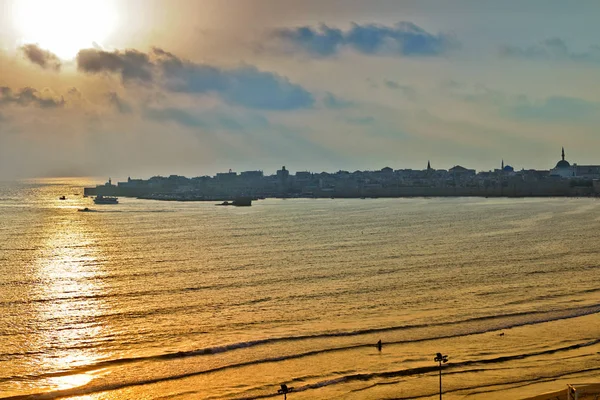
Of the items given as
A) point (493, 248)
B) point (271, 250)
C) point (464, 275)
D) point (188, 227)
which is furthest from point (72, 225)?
point (464, 275)

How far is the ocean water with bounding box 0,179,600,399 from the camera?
26562 millimetres

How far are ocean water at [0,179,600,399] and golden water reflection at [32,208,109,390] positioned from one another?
13 centimetres

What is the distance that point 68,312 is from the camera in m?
37.6

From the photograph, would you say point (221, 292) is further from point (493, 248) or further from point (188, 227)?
point (188, 227)

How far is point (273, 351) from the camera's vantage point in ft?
99.1

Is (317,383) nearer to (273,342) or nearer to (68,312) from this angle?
(273,342)

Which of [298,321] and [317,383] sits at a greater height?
[298,321]

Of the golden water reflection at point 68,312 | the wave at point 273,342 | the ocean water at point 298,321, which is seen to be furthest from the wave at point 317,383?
the wave at point 273,342

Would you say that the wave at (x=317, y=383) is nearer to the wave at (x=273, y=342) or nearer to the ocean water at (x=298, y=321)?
the ocean water at (x=298, y=321)

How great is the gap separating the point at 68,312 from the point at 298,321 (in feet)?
43.2

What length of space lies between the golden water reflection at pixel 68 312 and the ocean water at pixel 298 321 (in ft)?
0.41

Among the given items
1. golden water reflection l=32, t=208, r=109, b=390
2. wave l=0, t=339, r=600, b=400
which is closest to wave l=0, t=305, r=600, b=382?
golden water reflection l=32, t=208, r=109, b=390

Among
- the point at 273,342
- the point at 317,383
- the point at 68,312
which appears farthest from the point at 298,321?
the point at 68,312

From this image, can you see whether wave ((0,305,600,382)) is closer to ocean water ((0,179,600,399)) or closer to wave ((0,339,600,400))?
ocean water ((0,179,600,399))
